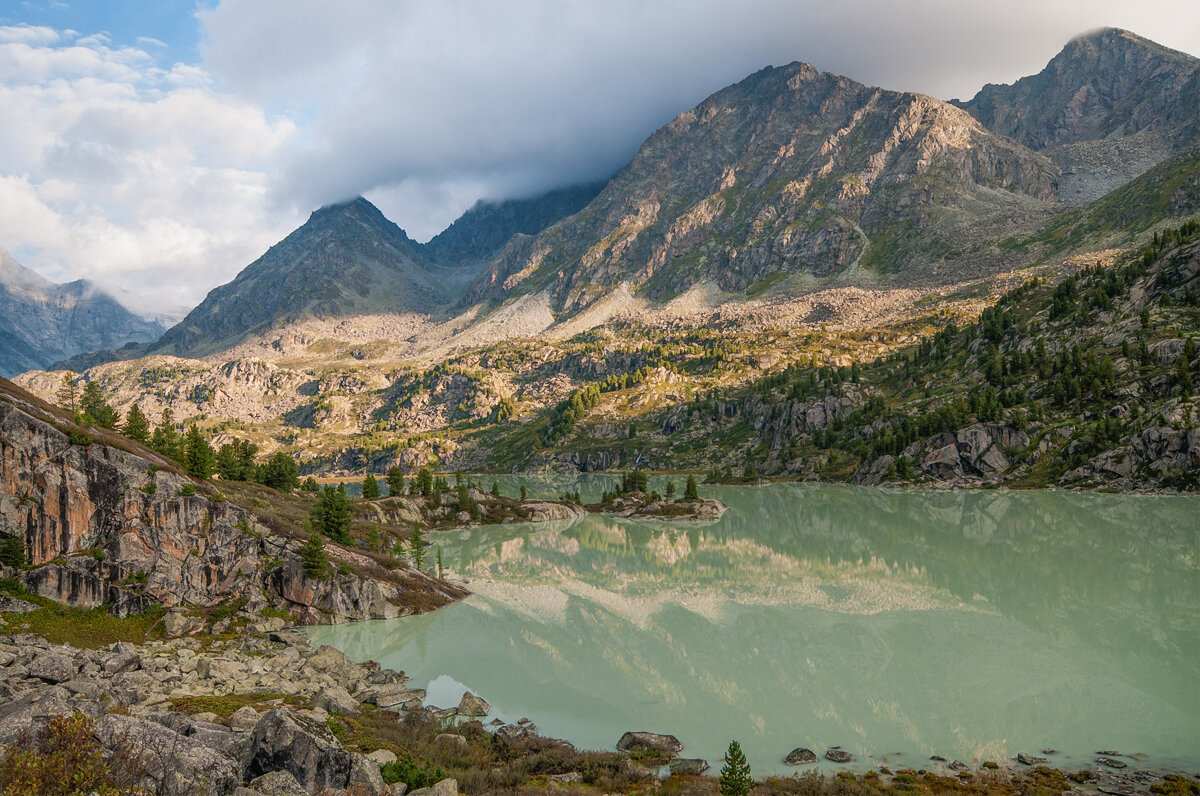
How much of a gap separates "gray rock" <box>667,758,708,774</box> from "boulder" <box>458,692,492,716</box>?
1222 cm

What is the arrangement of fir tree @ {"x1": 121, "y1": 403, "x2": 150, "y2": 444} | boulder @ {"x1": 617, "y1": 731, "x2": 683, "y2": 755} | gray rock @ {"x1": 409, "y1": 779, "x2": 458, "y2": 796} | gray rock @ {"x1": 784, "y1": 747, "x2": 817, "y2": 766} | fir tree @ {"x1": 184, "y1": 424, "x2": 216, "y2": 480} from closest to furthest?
gray rock @ {"x1": 409, "y1": 779, "x2": 458, "y2": 796}
gray rock @ {"x1": 784, "y1": 747, "x2": 817, "y2": 766}
boulder @ {"x1": 617, "y1": 731, "x2": 683, "y2": 755}
fir tree @ {"x1": 184, "y1": 424, "x2": 216, "y2": 480}
fir tree @ {"x1": 121, "y1": 403, "x2": 150, "y2": 444}

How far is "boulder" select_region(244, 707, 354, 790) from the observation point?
62.5ft

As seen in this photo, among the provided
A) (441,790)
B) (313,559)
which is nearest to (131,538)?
(313,559)

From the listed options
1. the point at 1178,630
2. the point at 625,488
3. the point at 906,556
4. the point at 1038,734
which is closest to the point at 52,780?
the point at 1038,734

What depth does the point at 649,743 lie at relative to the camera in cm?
2991

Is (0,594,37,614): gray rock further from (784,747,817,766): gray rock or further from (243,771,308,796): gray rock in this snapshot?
(784,747,817,766): gray rock

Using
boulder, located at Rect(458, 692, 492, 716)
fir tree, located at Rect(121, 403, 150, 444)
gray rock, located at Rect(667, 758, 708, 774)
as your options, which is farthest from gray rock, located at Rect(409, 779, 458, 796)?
fir tree, located at Rect(121, 403, 150, 444)

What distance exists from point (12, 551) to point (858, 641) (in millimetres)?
56432

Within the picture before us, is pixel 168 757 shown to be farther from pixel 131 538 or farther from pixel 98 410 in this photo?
pixel 98 410

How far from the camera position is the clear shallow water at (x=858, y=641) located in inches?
1226

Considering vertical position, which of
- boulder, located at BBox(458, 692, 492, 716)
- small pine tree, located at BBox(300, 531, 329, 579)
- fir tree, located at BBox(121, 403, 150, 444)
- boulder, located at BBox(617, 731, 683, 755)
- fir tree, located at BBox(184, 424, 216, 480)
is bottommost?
boulder, located at BBox(458, 692, 492, 716)

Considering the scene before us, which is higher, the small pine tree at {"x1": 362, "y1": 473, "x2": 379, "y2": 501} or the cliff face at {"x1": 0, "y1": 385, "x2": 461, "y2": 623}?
the cliff face at {"x1": 0, "y1": 385, "x2": 461, "y2": 623}

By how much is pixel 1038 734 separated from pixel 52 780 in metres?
36.2

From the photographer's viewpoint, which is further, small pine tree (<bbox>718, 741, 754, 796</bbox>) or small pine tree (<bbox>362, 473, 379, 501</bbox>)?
small pine tree (<bbox>362, 473, 379, 501</bbox>)
